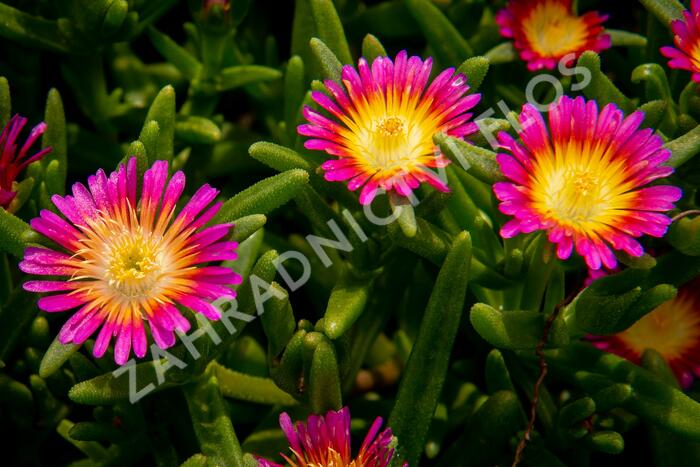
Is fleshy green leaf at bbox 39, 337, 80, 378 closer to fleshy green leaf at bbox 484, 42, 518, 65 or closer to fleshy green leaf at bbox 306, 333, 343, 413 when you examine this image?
fleshy green leaf at bbox 306, 333, 343, 413

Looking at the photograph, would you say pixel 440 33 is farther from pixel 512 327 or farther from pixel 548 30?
pixel 512 327

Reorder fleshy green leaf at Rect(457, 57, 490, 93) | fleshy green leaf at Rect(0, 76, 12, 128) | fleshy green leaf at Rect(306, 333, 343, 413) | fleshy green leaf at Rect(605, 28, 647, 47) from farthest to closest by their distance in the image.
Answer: fleshy green leaf at Rect(605, 28, 647, 47), fleshy green leaf at Rect(0, 76, 12, 128), fleshy green leaf at Rect(457, 57, 490, 93), fleshy green leaf at Rect(306, 333, 343, 413)

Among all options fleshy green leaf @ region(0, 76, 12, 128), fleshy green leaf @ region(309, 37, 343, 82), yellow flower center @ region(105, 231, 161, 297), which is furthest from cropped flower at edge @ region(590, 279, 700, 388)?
fleshy green leaf @ region(0, 76, 12, 128)

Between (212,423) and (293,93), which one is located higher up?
(293,93)

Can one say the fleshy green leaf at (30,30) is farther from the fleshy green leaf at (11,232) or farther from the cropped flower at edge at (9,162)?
the fleshy green leaf at (11,232)

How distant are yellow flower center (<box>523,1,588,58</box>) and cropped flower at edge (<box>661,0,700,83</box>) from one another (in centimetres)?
28

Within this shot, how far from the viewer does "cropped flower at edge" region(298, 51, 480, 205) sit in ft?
4.02

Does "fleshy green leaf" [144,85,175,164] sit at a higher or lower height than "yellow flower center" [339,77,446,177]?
higher

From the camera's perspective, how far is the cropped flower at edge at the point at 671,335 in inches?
58.4

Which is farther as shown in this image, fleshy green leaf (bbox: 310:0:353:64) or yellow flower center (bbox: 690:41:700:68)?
fleshy green leaf (bbox: 310:0:353:64)

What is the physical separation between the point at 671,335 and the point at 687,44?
0.49 metres

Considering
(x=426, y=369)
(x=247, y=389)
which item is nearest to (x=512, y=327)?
(x=426, y=369)

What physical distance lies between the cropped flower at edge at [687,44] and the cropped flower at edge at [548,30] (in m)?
0.25

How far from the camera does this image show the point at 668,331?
1.51 m
